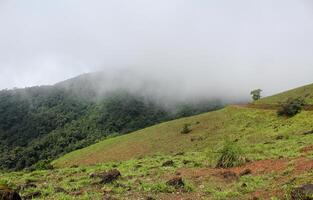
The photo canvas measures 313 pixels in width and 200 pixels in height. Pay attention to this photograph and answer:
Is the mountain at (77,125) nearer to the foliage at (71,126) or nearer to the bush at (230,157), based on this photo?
the foliage at (71,126)

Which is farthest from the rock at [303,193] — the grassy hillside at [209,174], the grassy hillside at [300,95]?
the grassy hillside at [300,95]

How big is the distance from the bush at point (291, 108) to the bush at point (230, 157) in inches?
1052

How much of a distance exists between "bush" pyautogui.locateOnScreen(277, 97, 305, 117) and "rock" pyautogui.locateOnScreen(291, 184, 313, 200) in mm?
38869

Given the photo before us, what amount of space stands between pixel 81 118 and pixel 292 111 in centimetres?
14488

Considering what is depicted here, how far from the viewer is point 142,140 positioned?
64250 millimetres

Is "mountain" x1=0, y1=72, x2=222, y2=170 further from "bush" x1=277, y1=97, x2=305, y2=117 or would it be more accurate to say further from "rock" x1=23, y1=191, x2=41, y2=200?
"rock" x1=23, y1=191, x2=41, y2=200

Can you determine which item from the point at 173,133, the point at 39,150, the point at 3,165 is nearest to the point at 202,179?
the point at 173,133

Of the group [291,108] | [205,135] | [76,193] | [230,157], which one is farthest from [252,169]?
[205,135]

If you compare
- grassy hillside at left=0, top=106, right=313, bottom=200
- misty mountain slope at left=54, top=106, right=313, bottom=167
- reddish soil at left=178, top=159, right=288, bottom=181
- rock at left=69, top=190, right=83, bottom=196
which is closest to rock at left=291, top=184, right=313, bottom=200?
grassy hillside at left=0, top=106, right=313, bottom=200

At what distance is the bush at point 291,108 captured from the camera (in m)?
51.6

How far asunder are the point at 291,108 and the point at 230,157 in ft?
92.7

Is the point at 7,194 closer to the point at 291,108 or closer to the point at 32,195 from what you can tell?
the point at 32,195

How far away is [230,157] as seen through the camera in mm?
26328

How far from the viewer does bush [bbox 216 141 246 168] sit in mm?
26016
